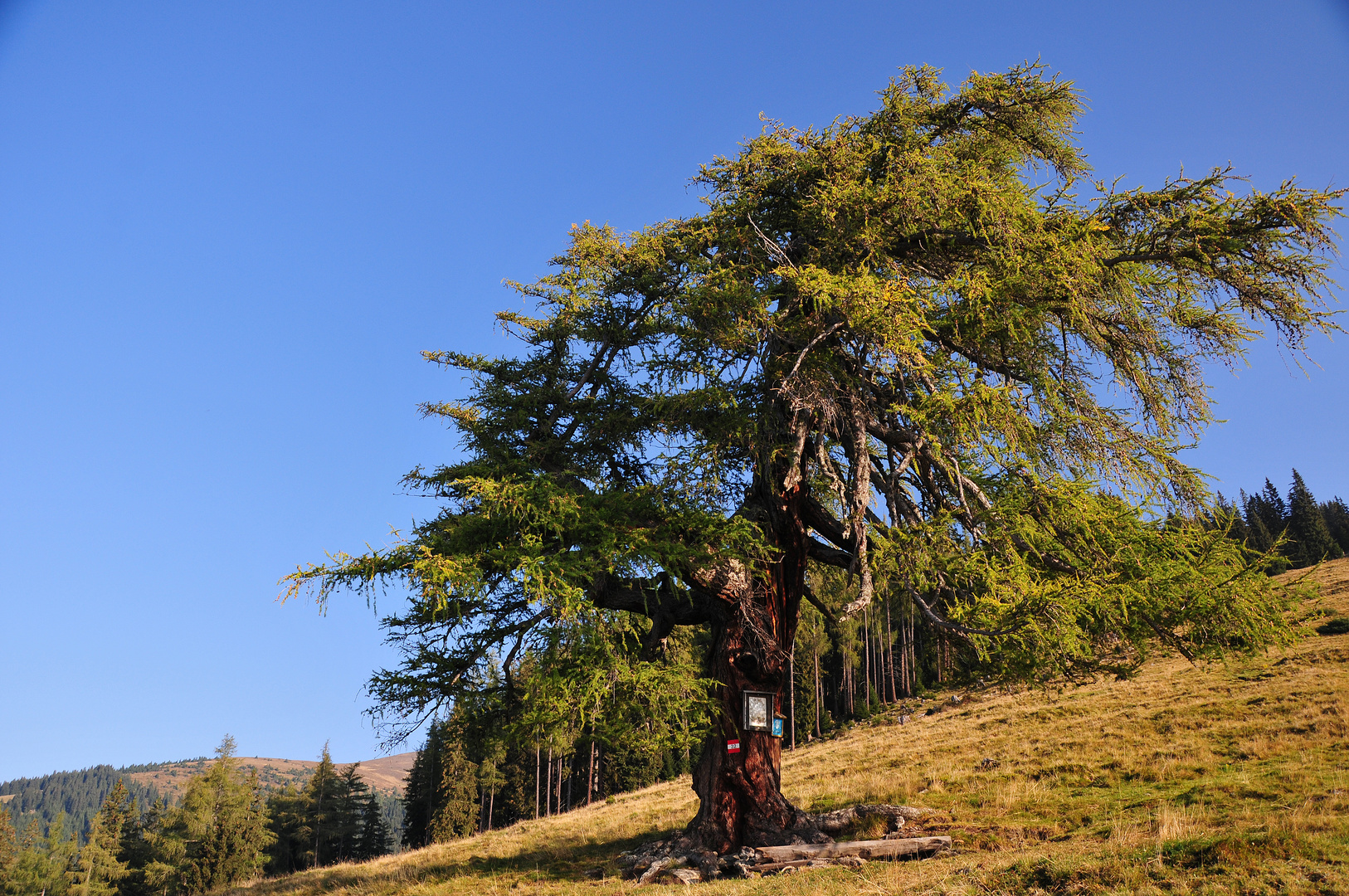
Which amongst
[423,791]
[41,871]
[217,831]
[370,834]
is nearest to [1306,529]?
[423,791]

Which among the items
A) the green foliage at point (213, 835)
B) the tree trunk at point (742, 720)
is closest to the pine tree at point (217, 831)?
the green foliage at point (213, 835)

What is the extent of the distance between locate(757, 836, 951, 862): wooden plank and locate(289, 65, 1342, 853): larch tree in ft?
2.66

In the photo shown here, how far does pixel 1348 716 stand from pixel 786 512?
14118mm

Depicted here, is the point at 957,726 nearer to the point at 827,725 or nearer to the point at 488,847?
the point at 488,847

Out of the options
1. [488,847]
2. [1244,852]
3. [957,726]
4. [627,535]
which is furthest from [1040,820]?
[957,726]

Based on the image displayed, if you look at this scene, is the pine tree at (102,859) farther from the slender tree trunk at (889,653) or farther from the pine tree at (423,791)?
the slender tree trunk at (889,653)

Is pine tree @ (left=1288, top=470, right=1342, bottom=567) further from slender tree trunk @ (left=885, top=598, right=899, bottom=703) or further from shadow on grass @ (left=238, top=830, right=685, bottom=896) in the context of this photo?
shadow on grass @ (left=238, top=830, right=685, bottom=896)

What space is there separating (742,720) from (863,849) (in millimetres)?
2737

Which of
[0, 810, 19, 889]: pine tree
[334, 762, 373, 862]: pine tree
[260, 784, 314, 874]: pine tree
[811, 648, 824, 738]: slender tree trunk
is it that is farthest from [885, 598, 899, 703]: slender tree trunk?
[0, 810, 19, 889]: pine tree

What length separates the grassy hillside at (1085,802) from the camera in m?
7.17

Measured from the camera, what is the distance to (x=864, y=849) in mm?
10672

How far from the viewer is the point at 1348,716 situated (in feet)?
53.3

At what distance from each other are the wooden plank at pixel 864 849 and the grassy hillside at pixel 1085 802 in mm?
579

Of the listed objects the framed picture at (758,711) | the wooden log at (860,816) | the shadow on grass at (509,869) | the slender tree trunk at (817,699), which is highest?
the framed picture at (758,711)
